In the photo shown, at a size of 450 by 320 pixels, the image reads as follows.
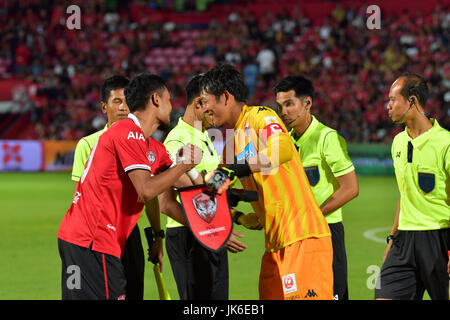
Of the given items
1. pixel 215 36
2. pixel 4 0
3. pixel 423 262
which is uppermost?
pixel 4 0

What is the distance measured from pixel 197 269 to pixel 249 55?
1024 inches

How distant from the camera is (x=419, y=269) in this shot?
17.9ft

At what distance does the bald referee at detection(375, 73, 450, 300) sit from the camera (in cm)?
538

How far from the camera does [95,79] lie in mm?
31609

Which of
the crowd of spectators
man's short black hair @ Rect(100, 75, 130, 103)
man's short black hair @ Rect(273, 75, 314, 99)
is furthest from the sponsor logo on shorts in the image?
the crowd of spectators

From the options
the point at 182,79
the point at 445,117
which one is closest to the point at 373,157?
the point at 445,117

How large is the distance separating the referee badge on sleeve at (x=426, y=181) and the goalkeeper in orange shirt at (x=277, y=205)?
135 cm

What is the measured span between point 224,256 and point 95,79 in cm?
2736

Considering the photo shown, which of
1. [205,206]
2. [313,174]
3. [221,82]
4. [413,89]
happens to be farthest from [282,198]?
[413,89]

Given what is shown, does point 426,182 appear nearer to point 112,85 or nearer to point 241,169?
point 241,169

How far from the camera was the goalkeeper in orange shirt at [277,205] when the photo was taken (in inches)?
170

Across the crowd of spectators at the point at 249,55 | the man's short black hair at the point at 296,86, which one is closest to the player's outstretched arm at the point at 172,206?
the man's short black hair at the point at 296,86
